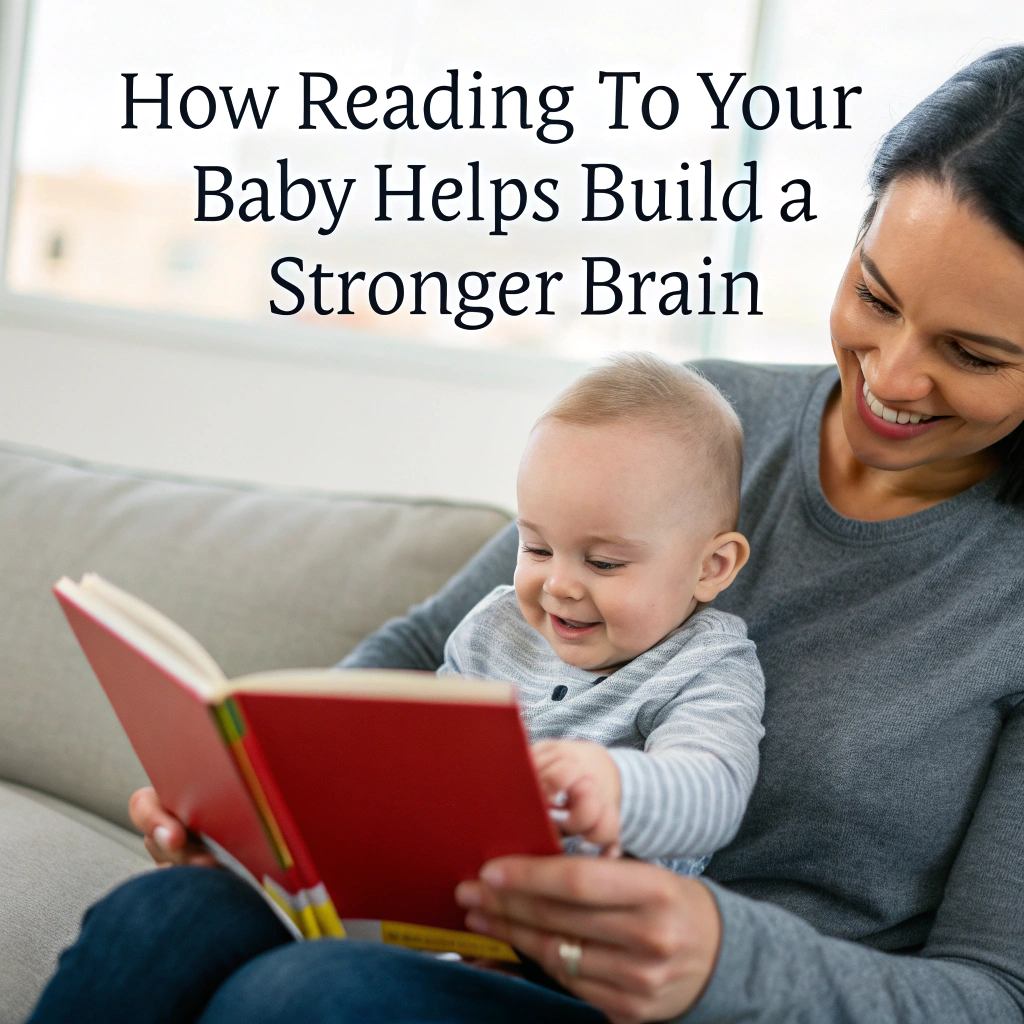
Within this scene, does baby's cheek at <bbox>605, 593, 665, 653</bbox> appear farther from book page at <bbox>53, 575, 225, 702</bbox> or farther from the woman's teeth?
book page at <bbox>53, 575, 225, 702</bbox>

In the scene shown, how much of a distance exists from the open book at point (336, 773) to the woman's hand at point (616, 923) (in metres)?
0.02

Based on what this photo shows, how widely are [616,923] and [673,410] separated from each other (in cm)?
50

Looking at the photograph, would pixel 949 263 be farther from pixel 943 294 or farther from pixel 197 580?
pixel 197 580

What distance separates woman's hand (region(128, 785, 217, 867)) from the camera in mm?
976

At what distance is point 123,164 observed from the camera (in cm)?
298

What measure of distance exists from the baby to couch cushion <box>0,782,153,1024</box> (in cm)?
57

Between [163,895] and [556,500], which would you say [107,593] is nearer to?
[163,895]

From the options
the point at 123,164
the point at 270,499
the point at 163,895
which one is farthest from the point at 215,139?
the point at 163,895

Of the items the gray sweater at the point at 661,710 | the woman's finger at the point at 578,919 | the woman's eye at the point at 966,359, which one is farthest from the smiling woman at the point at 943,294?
the woman's finger at the point at 578,919

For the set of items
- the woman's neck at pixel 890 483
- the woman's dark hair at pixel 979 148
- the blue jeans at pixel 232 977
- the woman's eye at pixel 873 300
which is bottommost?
the blue jeans at pixel 232 977

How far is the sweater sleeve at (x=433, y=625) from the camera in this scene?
131cm

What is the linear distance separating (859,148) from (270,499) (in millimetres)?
1500

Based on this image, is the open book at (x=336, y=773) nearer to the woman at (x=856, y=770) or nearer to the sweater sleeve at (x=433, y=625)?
the woman at (x=856, y=770)

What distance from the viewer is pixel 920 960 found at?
35.4 inches
